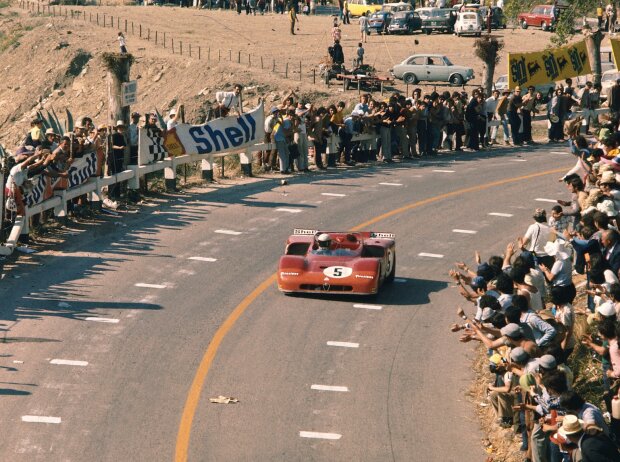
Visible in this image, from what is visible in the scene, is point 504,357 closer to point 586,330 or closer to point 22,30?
point 586,330

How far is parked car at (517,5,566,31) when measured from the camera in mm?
75438

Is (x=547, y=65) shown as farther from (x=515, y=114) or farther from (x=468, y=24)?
(x=468, y=24)

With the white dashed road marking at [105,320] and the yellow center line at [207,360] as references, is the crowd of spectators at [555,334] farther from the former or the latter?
the white dashed road marking at [105,320]

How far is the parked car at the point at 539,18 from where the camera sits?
75.4m

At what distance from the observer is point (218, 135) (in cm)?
3047

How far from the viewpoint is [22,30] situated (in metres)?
77.9

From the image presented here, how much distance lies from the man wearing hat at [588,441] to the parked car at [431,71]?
4478 cm

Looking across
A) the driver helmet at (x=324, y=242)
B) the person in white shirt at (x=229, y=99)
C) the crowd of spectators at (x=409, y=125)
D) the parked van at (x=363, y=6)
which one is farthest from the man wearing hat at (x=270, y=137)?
the parked van at (x=363, y=6)

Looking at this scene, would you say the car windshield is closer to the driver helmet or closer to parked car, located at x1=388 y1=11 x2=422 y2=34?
parked car, located at x1=388 y1=11 x2=422 y2=34

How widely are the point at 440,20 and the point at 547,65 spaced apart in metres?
31.6

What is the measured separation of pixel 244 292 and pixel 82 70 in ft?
170

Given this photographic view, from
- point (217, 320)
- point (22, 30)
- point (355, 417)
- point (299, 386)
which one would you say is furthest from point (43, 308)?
point (22, 30)

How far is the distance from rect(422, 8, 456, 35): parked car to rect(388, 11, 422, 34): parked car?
55 centimetres

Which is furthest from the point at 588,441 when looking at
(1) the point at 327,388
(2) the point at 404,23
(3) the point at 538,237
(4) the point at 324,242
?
(2) the point at 404,23
